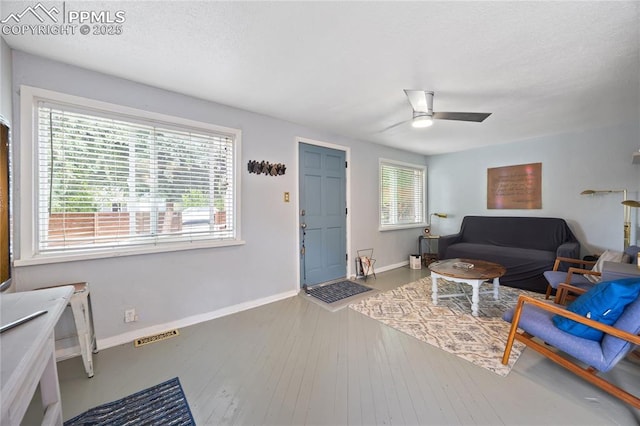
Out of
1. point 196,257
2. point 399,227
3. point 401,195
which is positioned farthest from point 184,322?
point 401,195

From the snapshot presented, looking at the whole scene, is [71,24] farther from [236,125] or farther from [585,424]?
[585,424]

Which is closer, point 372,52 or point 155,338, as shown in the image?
point 372,52

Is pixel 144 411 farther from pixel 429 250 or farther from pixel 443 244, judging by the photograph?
pixel 429 250

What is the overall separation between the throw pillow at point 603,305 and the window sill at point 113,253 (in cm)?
297

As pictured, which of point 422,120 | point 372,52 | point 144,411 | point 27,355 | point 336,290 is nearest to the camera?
point 27,355

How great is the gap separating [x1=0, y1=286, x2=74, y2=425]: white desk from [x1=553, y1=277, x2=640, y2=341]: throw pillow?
271 centimetres

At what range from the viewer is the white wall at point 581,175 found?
11.2 feet

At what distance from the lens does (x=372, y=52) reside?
183cm

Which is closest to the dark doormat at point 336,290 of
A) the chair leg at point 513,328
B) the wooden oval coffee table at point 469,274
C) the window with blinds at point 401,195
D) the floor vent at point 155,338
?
the wooden oval coffee table at point 469,274

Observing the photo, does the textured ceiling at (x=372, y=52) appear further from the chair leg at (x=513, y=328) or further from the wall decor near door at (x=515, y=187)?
the chair leg at (x=513, y=328)

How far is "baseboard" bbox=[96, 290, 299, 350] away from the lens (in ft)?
7.17

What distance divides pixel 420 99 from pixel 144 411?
3.23m

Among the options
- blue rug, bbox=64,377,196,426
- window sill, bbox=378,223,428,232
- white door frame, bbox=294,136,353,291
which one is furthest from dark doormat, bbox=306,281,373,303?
blue rug, bbox=64,377,196,426

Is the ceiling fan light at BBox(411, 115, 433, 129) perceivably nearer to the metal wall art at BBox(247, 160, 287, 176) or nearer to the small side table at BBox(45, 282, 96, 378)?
the metal wall art at BBox(247, 160, 287, 176)
